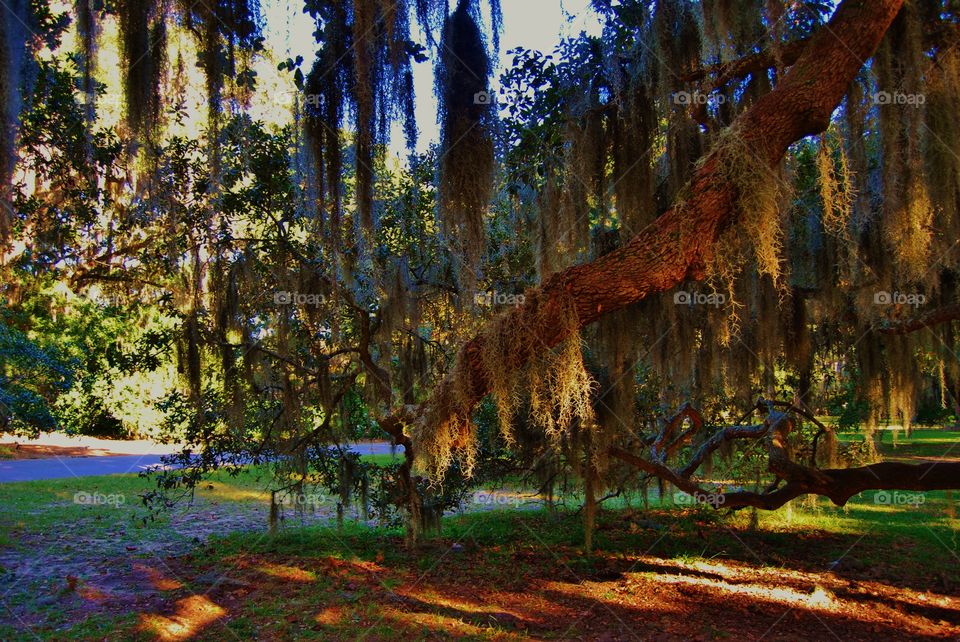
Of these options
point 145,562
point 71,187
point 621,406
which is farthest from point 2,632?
point 621,406

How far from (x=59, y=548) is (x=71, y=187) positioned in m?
3.70

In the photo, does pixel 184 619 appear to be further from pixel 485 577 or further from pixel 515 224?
pixel 515 224

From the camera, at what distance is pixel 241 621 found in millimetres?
4328

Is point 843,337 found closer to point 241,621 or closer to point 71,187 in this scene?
point 241,621
